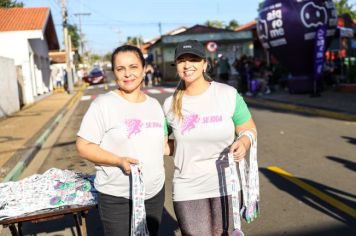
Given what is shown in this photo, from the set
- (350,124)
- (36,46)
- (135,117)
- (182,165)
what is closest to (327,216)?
(182,165)

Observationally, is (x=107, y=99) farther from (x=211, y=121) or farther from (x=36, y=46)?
(x=36, y=46)

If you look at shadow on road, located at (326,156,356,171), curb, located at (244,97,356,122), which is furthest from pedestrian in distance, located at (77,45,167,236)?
curb, located at (244,97,356,122)

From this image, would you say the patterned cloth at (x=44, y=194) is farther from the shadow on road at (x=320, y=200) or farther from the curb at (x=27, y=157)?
the curb at (x=27, y=157)

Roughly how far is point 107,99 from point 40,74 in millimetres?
29050

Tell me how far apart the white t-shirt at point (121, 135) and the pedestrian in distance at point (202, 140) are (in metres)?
0.17

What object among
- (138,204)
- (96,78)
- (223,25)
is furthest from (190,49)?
(223,25)

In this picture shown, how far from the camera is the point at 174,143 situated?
9.62ft

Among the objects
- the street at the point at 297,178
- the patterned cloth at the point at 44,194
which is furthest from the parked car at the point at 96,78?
the patterned cloth at the point at 44,194

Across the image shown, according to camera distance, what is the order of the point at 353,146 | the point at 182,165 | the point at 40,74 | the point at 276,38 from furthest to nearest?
the point at 40,74 < the point at 276,38 < the point at 353,146 < the point at 182,165

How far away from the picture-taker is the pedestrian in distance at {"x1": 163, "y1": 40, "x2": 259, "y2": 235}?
2768 millimetres

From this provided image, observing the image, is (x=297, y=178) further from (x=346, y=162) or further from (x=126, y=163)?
(x=126, y=163)

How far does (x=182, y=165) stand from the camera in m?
2.82

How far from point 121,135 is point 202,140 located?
1.60 feet

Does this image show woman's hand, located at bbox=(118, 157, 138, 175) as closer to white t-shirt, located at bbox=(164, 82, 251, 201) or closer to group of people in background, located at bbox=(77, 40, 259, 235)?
group of people in background, located at bbox=(77, 40, 259, 235)
